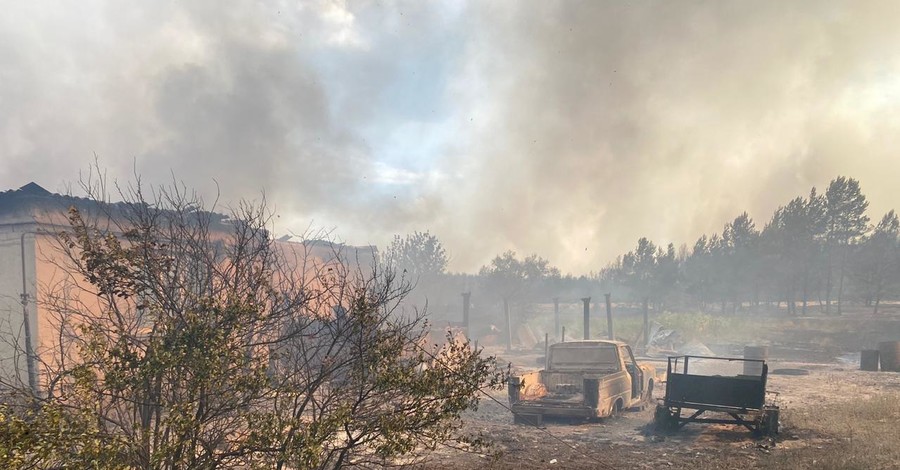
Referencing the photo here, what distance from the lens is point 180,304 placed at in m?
4.56

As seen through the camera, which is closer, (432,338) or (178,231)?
(178,231)

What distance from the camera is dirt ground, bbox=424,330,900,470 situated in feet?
26.2

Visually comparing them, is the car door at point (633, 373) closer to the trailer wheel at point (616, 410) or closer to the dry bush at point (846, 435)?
the trailer wheel at point (616, 410)

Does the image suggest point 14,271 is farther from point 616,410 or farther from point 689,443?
point 689,443

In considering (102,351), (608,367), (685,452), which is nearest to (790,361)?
(608,367)

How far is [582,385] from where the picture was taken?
39.8 feet

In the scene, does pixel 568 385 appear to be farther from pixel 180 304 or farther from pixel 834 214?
pixel 834 214

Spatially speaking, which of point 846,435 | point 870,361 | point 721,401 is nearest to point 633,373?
point 721,401

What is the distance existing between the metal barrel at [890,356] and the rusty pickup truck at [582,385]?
13.0m

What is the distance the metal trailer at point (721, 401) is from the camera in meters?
9.43

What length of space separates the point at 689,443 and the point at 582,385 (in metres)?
2.99

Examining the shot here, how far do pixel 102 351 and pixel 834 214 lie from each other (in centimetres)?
5655

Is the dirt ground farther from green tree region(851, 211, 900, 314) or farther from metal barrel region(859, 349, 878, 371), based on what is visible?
green tree region(851, 211, 900, 314)

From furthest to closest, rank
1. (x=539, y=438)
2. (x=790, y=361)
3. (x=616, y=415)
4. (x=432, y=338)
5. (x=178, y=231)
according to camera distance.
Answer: (x=790, y=361), (x=432, y=338), (x=616, y=415), (x=539, y=438), (x=178, y=231)
